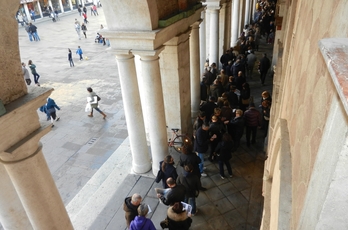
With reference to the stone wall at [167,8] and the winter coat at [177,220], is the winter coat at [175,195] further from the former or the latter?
the stone wall at [167,8]

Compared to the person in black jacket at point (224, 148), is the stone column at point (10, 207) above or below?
above

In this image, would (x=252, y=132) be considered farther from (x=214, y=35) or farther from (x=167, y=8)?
(x=214, y=35)

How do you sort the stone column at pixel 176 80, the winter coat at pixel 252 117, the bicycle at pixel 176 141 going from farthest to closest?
the bicycle at pixel 176 141 < the winter coat at pixel 252 117 < the stone column at pixel 176 80

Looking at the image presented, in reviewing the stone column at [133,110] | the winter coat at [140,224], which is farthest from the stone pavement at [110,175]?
the winter coat at [140,224]

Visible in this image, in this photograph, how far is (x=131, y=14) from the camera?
502 centimetres

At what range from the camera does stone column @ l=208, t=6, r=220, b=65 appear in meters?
10.6

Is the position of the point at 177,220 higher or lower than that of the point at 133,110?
lower

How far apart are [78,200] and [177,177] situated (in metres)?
2.36

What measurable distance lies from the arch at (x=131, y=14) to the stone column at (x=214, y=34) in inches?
237

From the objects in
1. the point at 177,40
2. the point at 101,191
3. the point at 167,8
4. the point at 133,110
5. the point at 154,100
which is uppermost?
the point at 167,8

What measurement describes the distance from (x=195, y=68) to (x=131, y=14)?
11.9ft

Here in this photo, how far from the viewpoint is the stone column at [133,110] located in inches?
211

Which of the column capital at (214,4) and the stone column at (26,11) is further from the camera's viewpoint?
the stone column at (26,11)

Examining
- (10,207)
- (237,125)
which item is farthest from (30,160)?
(237,125)
